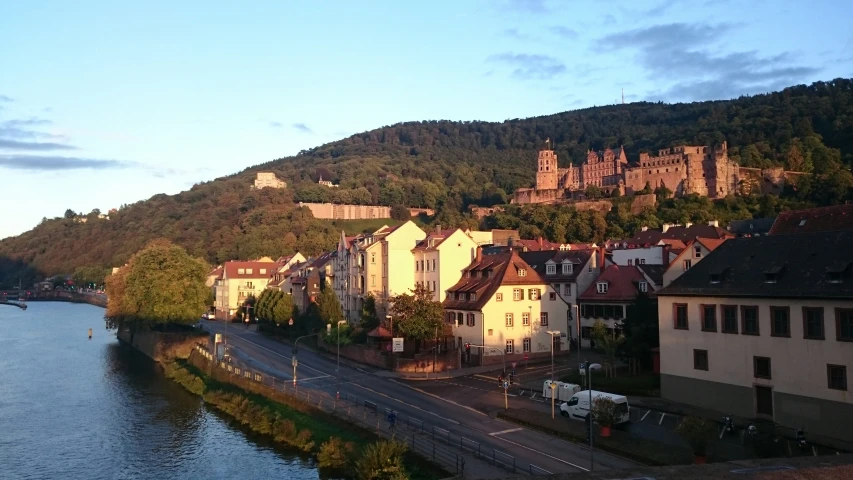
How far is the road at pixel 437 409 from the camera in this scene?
1067 inches

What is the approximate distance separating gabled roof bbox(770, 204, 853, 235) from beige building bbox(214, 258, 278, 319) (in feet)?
243

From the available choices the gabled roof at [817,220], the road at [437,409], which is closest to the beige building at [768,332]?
the road at [437,409]

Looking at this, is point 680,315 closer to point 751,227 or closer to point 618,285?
point 618,285

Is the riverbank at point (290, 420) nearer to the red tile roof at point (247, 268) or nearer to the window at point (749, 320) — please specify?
the window at point (749, 320)

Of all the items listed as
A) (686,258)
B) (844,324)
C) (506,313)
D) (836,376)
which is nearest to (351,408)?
(506,313)

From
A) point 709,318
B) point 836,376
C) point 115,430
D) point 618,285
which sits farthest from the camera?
point 618,285

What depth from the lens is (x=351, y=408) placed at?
37.2 meters

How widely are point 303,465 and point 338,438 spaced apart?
2447mm

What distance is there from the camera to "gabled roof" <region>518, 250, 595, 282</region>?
60.5 m

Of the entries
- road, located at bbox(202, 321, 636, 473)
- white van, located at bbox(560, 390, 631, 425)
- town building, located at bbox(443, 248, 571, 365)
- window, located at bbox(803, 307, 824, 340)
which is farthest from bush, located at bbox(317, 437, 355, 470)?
town building, located at bbox(443, 248, 571, 365)

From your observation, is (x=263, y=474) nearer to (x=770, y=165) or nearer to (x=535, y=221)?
(x=535, y=221)

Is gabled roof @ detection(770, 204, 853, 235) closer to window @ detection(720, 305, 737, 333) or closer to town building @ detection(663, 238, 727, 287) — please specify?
town building @ detection(663, 238, 727, 287)

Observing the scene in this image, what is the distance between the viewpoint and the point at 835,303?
93.6 feet

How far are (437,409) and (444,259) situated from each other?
23427 millimetres
